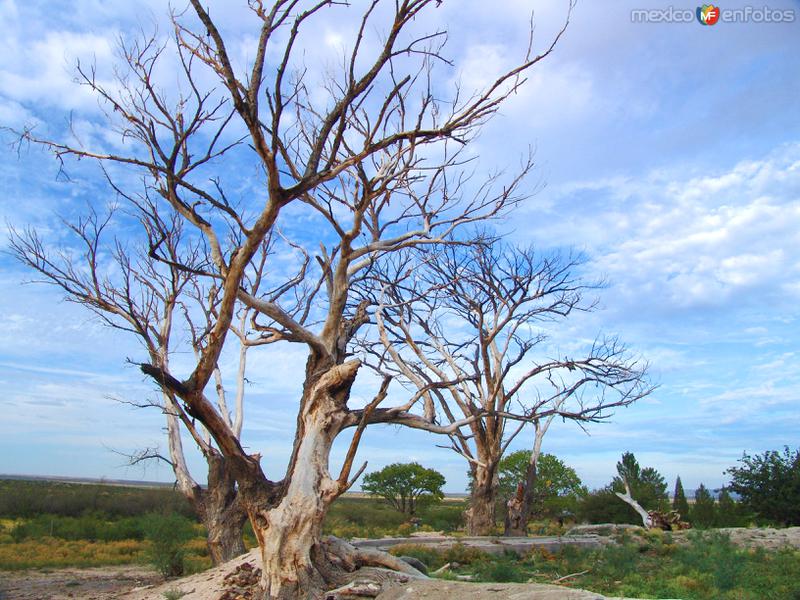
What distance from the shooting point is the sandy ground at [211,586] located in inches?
270

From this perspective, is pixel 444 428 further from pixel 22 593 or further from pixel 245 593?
pixel 22 593

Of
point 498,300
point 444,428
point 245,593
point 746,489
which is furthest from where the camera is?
point 746,489

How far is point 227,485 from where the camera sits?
13.5 metres

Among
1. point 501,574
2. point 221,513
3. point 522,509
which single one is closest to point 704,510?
point 522,509

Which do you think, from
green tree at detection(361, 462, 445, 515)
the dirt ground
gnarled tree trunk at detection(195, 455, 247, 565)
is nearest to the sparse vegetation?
gnarled tree trunk at detection(195, 455, 247, 565)

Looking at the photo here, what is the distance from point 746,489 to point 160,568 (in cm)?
2430

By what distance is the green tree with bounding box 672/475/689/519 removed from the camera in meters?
29.0

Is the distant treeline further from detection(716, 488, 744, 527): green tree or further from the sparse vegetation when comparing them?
detection(716, 488, 744, 527): green tree

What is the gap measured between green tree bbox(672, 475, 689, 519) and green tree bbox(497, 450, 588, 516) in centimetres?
596

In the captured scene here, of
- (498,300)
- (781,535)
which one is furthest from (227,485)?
(781,535)

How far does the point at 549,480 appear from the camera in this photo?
126 feet

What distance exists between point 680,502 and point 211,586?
91.1 ft

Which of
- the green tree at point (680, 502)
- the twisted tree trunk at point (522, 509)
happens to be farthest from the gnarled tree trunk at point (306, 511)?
the green tree at point (680, 502)

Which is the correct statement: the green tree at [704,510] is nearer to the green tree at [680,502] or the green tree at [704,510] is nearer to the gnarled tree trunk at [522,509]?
the green tree at [680,502]
